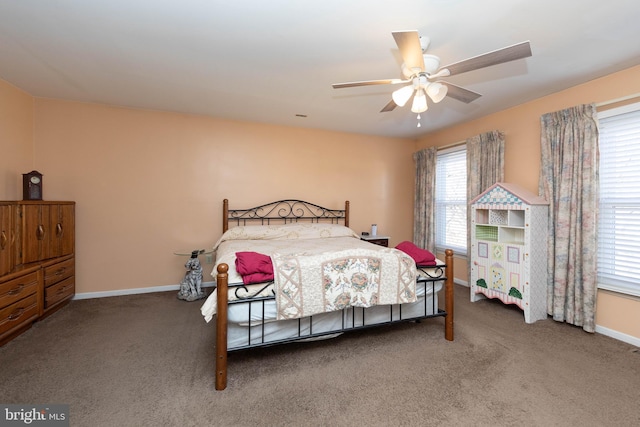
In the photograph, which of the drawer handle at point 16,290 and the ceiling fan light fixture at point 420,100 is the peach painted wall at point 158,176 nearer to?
the drawer handle at point 16,290

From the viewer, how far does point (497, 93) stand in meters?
3.12

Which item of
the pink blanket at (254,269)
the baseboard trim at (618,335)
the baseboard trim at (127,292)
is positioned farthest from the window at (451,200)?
the baseboard trim at (127,292)

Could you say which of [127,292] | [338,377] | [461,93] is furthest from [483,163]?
[127,292]

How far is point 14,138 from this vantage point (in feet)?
10.0

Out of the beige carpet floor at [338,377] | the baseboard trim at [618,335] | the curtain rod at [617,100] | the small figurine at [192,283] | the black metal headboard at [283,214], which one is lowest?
the beige carpet floor at [338,377]

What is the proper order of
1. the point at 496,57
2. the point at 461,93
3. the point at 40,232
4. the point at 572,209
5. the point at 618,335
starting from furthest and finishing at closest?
the point at 40,232 < the point at 572,209 < the point at 618,335 < the point at 461,93 < the point at 496,57

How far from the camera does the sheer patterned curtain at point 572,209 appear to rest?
2660 mm

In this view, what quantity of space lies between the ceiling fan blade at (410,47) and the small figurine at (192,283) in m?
3.41

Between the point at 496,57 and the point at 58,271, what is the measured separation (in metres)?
4.63

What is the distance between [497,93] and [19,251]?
17.6 feet

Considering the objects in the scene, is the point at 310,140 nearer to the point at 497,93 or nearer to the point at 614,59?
the point at 497,93

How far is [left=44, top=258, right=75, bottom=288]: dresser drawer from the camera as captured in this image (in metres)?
2.91

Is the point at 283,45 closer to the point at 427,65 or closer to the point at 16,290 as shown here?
the point at 427,65

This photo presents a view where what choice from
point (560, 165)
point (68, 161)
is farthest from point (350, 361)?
point (68, 161)
